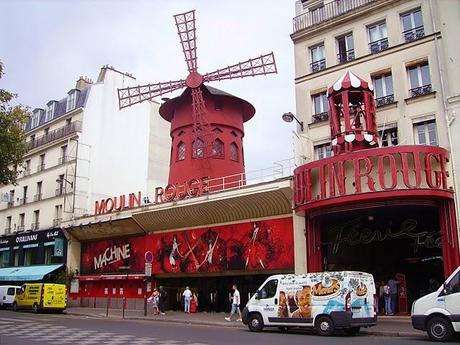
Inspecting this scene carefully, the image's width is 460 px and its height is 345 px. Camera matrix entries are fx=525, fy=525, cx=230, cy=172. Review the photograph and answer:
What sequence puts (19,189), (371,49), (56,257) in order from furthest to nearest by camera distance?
(19,189)
(56,257)
(371,49)

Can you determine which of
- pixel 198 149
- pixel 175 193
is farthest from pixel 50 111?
pixel 175 193

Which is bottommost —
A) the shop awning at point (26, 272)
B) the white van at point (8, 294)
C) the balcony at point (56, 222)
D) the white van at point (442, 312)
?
the white van at point (442, 312)

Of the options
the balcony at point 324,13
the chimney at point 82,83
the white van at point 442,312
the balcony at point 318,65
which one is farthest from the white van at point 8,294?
the white van at point 442,312

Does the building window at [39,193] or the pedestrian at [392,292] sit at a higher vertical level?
the building window at [39,193]

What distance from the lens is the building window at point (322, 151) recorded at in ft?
60.2

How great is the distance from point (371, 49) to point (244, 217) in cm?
774

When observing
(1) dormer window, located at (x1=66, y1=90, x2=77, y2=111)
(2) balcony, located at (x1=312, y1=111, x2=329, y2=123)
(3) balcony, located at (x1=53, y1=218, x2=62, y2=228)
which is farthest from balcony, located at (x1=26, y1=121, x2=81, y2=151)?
(2) balcony, located at (x1=312, y1=111, x2=329, y2=123)

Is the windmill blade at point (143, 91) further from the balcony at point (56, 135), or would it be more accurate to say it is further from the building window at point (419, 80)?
the building window at point (419, 80)

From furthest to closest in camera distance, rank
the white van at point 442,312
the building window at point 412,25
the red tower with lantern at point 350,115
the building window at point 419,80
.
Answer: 1. the building window at point 412,25
2. the building window at point 419,80
3. the red tower with lantern at point 350,115
4. the white van at point 442,312

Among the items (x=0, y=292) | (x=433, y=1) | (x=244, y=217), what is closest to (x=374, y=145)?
(x=433, y=1)

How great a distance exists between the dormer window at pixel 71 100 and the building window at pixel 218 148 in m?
11.1

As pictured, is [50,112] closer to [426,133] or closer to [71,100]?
[71,100]

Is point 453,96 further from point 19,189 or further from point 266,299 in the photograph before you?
point 19,189

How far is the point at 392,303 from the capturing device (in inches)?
677
